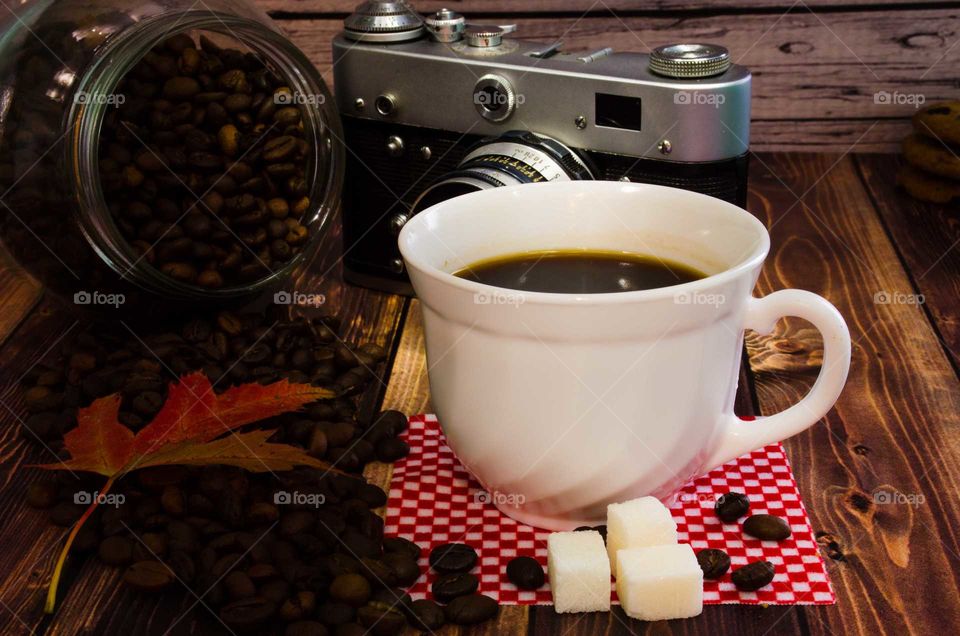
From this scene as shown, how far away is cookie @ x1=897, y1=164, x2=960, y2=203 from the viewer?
1.23 meters

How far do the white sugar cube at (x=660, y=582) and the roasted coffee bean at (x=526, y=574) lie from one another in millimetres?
51

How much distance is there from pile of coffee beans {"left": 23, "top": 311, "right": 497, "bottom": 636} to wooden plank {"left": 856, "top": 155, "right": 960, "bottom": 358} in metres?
0.50

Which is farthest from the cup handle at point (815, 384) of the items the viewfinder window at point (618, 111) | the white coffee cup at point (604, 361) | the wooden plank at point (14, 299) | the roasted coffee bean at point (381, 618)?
the wooden plank at point (14, 299)

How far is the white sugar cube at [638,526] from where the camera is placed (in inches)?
23.8

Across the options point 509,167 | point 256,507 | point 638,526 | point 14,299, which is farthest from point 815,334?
point 14,299

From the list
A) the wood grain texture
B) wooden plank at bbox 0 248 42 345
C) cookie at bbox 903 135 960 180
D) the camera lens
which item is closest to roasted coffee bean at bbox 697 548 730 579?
the camera lens

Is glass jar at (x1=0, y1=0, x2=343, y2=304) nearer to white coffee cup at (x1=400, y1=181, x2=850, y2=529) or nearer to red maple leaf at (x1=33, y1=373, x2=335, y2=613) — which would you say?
red maple leaf at (x1=33, y1=373, x2=335, y2=613)

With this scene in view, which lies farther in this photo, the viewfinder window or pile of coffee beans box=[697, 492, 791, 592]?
the viewfinder window

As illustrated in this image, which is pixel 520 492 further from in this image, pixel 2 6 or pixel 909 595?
pixel 2 6

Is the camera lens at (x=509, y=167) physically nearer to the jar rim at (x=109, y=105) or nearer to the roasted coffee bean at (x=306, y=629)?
the jar rim at (x=109, y=105)

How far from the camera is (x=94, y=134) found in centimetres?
86

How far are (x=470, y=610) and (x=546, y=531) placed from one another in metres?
0.09

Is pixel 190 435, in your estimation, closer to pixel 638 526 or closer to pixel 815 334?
pixel 638 526

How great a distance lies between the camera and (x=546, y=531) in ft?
2.22
